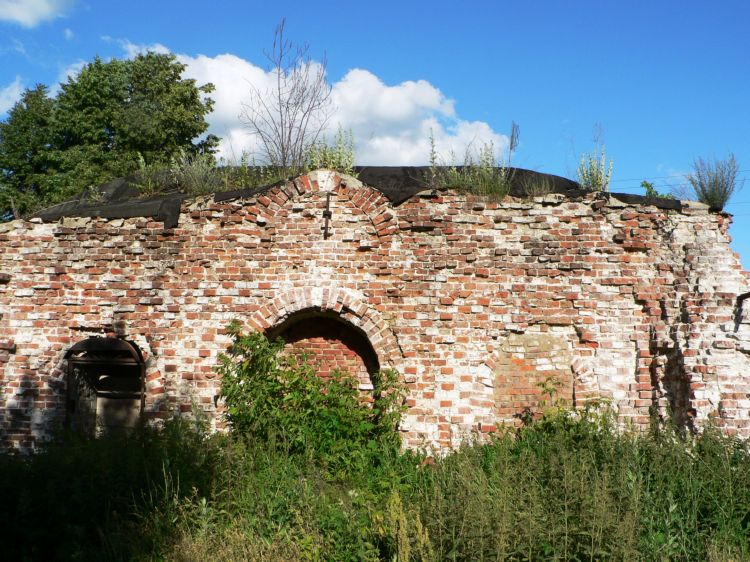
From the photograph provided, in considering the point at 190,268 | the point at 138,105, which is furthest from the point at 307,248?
the point at 138,105

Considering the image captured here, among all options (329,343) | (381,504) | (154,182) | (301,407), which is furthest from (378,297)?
(154,182)

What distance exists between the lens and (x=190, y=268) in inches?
288

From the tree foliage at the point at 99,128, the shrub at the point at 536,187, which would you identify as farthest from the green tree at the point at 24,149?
the shrub at the point at 536,187

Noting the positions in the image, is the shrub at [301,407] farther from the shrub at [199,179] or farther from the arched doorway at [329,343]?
the shrub at [199,179]

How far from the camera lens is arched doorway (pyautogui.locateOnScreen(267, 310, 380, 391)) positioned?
23.9 ft

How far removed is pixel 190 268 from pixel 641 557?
5.46 m

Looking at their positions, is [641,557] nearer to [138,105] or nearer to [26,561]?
[26,561]

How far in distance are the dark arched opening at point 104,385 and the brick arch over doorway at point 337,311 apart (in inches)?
62.2

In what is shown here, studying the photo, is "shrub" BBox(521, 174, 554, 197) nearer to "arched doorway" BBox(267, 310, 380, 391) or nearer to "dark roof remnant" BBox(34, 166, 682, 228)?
"dark roof remnant" BBox(34, 166, 682, 228)

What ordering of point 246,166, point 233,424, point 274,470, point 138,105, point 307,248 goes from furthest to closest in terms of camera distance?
point 138,105, point 246,166, point 307,248, point 233,424, point 274,470

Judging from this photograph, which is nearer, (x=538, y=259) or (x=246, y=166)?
(x=538, y=259)

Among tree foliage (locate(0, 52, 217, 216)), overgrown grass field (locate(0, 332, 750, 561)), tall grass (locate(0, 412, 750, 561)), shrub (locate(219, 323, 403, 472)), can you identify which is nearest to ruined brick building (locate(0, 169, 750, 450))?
shrub (locate(219, 323, 403, 472))

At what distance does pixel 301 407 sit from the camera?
22.2ft

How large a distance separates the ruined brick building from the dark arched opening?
0.02 metres
